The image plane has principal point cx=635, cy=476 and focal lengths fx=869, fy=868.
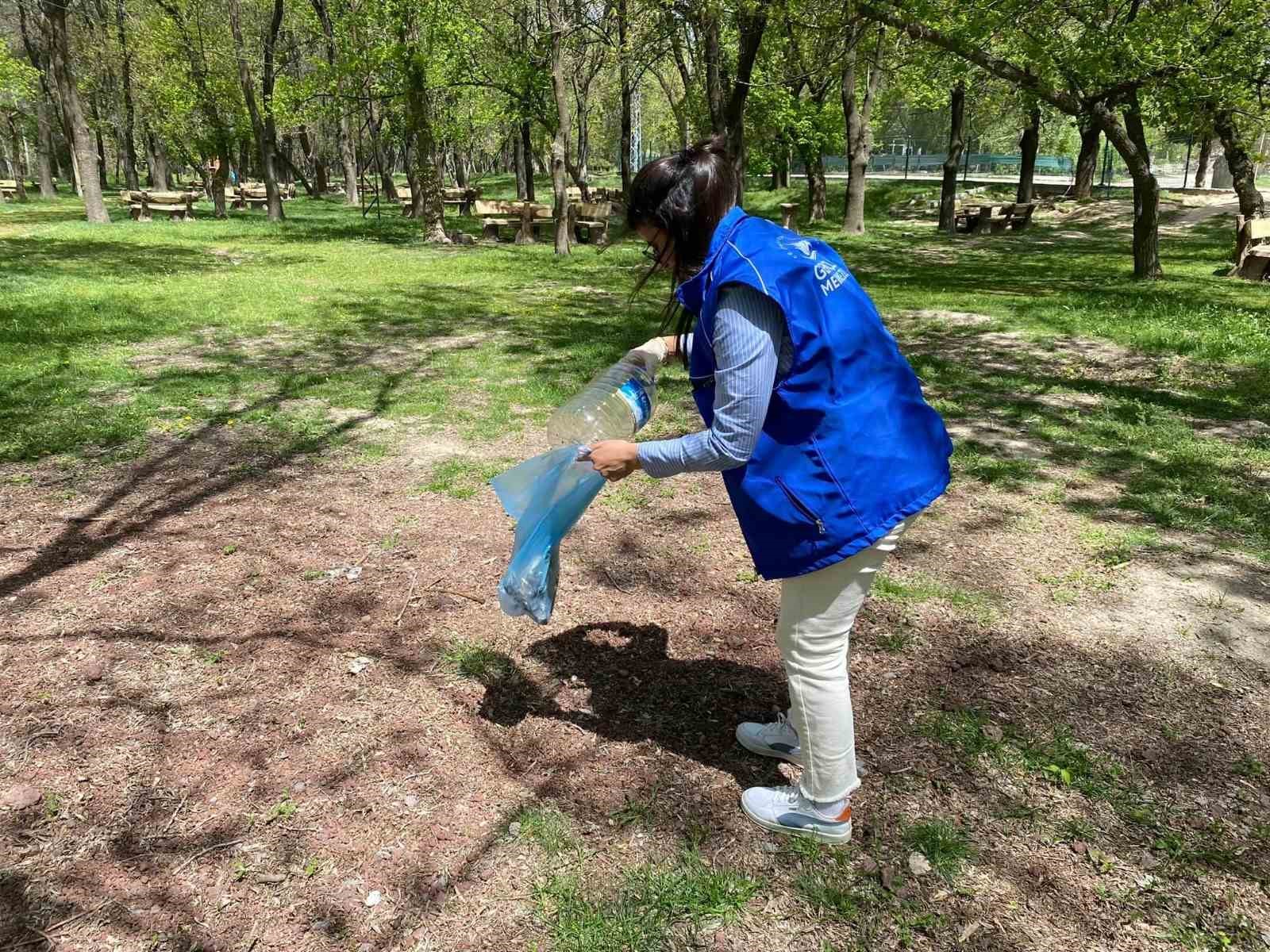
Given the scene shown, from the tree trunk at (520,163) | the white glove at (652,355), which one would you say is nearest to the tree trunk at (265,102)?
the tree trunk at (520,163)

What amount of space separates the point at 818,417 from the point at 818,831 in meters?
1.18

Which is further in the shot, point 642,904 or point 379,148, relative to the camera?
point 379,148

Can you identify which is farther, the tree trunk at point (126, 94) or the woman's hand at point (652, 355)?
the tree trunk at point (126, 94)

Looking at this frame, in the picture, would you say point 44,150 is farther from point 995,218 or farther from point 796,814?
point 796,814

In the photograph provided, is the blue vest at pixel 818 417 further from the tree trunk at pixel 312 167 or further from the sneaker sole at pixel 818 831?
the tree trunk at pixel 312 167

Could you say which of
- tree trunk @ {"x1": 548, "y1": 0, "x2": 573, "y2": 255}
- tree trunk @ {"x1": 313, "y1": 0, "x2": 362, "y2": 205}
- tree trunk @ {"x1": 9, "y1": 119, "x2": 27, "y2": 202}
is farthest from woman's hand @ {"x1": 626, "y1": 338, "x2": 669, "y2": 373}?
tree trunk @ {"x1": 9, "y1": 119, "x2": 27, "y2": 202}

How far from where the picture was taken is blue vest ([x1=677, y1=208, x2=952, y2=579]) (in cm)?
181

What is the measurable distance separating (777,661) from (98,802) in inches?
88.1

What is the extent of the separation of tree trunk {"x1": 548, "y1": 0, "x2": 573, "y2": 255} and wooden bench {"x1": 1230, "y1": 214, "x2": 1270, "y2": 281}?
1041 centimetres

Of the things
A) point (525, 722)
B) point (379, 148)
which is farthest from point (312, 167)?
point (525, 722)

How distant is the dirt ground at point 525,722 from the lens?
2.19 meters

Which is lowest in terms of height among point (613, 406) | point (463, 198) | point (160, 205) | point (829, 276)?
point (613, 406)

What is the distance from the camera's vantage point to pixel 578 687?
10.3 ft

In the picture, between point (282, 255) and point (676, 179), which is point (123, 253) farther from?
point (676, 179)
